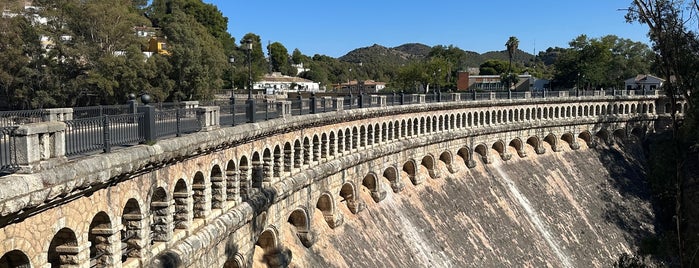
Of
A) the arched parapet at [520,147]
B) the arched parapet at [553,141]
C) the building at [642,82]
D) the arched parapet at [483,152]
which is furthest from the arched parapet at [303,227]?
the building at [642,82]

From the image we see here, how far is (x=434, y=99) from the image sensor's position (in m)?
41.2

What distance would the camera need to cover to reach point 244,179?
57.9ft

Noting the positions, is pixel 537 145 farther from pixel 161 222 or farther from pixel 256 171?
pixel 161 222

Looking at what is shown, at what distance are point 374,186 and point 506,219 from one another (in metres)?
11.7

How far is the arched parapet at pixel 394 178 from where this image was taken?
1344 inches

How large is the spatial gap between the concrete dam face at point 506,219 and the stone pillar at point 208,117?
690cm

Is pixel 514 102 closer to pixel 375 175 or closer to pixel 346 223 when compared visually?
pixel 375 175

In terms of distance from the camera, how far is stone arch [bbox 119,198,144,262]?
1156 centimetres

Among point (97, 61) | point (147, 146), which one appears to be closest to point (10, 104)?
point (97, 61)

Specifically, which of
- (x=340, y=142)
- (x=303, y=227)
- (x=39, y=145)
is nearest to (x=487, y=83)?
(x=340, y=142)

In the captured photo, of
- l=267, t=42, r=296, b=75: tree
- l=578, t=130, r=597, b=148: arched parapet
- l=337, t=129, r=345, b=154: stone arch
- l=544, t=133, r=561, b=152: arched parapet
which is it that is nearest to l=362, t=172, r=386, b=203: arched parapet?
l=337, t=129, r=345, b=154: stone arch

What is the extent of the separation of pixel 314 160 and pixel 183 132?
35.3 feet

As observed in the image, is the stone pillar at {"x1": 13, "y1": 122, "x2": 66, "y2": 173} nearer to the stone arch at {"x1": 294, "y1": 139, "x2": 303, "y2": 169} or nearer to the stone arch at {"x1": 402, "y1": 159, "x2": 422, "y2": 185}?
the stone arch at {"x1": 294, "y1": 139, "x2": 303, "y2": 169}

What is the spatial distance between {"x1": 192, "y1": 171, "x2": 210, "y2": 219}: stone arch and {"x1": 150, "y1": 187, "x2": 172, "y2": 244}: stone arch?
68.3 inches
